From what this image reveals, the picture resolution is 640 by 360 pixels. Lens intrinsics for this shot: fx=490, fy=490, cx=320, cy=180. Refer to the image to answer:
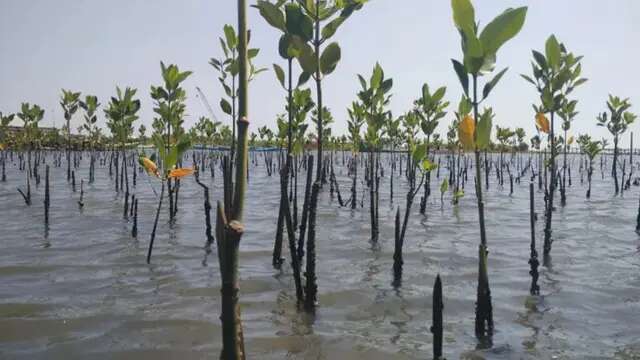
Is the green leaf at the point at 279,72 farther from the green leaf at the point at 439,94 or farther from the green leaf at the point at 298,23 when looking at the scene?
the green leaf at the point at 439,94

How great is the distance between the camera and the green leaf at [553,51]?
4500mm

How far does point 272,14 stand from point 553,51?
9.77ft

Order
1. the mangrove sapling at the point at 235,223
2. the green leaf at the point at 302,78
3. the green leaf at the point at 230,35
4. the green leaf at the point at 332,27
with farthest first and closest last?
the green leaf at the point at 230,35 < the green leaf at the point at 302,78 < the green leaf at the point at 332,27 < the mangrove sapling at the point at 235,223

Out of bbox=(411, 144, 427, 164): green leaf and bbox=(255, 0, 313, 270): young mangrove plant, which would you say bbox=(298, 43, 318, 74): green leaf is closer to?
bbox=(255, 0, 313, 270): young mangrove plant

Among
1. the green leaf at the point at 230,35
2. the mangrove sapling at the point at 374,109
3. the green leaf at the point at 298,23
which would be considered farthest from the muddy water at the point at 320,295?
the green leaf at the point at 230,35

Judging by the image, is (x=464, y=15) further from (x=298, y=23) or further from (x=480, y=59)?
(x=298, y=23)

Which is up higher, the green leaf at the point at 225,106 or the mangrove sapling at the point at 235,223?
the green leaf at the point at 225,106

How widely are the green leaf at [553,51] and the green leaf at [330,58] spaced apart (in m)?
2.55

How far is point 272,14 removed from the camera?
→ 2.86 metres

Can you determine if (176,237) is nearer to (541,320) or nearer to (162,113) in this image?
(162,113)

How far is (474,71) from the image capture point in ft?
9.23

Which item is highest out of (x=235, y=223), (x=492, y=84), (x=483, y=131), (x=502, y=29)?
(x=502, y=29)

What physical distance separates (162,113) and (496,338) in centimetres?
566

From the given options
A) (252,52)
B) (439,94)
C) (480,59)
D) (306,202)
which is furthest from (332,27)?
(439,94)
